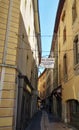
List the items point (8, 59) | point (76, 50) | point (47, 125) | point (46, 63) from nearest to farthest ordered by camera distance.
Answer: point (8, 59)
point (46, 63)
point (76, 50)
point (47, 125)

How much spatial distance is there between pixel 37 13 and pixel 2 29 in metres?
11.7

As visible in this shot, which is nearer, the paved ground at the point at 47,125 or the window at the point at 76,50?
the window at the point at 76,50

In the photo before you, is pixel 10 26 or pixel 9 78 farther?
pixel 10 26

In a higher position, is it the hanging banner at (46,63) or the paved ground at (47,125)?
the hanging banner at (46,63)

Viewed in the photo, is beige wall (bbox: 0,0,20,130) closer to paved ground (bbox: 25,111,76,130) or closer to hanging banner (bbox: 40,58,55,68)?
hanging banner (bbox: 40,58,55,68)

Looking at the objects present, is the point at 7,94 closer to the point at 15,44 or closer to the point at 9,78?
the point at 9,78

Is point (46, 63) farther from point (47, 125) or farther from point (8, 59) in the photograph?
point (47, 125)

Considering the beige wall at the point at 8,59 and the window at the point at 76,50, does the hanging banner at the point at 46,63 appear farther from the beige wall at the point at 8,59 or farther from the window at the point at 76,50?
the window at the point at 76,50

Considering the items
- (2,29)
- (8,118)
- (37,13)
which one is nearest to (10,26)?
(2,29)

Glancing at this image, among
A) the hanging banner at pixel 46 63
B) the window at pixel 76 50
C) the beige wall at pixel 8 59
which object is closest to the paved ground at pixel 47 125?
the window at pixel 76 50

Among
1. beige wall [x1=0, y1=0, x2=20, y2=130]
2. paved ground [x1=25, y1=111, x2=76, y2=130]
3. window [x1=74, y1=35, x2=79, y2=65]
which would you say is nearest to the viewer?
beige wall [x1=0, y1=0, x2=20, y2=130]

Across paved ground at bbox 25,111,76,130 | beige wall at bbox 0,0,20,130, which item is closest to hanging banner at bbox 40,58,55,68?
beige wall at bbox 0,0,20,130

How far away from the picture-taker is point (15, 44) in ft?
31.3

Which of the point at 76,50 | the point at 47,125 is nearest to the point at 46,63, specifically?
the point at 76,50
